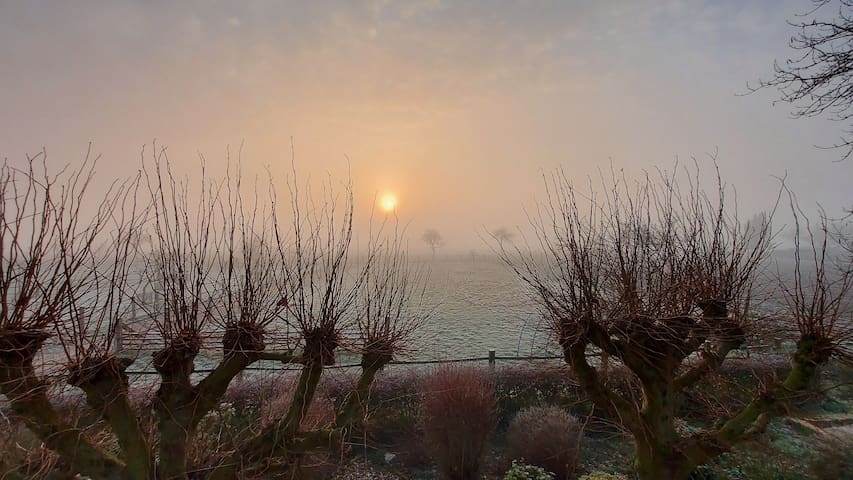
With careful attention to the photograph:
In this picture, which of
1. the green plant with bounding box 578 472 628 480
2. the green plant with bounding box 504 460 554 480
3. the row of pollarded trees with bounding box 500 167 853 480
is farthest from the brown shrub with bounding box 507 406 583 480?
the row of pollarded trees with bounding box 500 167 853 480

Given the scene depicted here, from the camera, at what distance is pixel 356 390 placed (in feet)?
15.1

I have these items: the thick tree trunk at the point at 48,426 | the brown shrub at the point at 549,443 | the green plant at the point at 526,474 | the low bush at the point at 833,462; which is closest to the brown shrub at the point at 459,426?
the brown shrub at the point at 549,443

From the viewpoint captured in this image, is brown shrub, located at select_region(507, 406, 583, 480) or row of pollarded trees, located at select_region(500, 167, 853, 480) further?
brown shrub, located at select_region(507, 406, 583, 480)

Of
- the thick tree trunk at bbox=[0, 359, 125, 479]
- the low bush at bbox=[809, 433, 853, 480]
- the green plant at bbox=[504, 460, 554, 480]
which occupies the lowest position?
the low bush at bbox=[809, 433, 853, 480]

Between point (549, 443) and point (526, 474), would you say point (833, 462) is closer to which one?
point (549, 443)

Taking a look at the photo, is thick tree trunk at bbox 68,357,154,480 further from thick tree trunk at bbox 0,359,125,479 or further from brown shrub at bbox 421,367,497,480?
brown shrub at bbox 421,367,497,480

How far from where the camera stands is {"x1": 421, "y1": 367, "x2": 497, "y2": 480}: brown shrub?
732 cm

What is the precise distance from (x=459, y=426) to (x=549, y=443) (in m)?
1.89

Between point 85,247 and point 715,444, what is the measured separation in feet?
21.9

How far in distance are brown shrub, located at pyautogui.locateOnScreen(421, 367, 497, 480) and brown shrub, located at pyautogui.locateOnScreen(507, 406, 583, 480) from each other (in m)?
0.85

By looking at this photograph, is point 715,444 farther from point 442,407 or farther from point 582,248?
point 442,407

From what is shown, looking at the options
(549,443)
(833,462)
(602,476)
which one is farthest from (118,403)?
(833,462)

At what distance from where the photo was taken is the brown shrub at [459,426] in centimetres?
732

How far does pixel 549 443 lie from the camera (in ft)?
25.1
